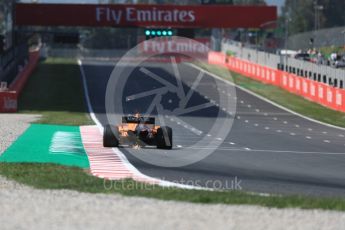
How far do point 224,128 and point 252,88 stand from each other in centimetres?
2638

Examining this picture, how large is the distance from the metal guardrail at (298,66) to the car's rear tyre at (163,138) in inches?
978

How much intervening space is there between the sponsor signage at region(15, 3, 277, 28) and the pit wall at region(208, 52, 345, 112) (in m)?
4.91

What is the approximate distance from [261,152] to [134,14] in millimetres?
55015

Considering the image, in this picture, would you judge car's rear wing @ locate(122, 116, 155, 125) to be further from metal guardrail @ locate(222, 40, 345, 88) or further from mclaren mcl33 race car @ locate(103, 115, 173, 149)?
metal guardrail @ locate(222, 40, 345, 88)

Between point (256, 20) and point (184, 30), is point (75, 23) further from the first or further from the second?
point (256, 20)

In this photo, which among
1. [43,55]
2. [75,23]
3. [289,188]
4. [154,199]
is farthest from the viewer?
[43,55]

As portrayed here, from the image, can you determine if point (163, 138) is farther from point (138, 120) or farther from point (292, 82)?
point (292, 82)

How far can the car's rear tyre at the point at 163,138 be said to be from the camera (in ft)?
87.2

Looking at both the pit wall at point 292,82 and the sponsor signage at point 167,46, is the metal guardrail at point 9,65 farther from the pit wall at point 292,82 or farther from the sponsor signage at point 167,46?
the sponsor signage at point 167,46

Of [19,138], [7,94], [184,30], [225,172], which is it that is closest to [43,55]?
[184,30]

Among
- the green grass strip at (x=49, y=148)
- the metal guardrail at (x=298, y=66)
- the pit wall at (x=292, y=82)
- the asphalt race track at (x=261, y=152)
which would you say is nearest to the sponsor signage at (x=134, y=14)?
the metal guardrail at (x=298, y=66)

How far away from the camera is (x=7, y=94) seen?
45906 mm

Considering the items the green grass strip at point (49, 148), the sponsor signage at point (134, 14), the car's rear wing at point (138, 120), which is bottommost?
the green grass strip at point (49, 148)

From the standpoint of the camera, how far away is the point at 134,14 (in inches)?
3196
